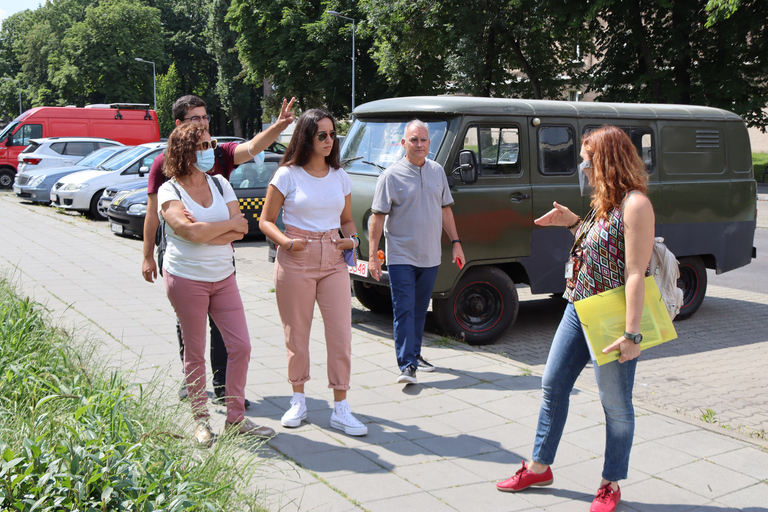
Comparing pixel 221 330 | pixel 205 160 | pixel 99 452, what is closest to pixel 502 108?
pixel 205 160

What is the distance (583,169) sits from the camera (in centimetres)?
374

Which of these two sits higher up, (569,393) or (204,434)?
(569,393)

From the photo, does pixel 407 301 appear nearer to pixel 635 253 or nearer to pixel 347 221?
pixel 347 221

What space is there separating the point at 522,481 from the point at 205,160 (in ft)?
7.94

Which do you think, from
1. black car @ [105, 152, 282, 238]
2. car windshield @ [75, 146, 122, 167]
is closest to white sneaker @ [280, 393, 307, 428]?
black car @ [105, 152, 282, 238]

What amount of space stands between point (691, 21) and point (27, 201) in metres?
21.4

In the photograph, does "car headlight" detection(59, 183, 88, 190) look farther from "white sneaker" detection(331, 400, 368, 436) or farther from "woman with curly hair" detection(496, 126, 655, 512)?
"woman with curly hair" detection(496, 126, 655, 512)

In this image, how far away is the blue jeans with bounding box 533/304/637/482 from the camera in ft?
11.7

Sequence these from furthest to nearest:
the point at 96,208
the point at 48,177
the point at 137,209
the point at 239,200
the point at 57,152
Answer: the point at 57,152 < the point at 48,177 < the point at 96,208 < the point at 137,209 < the point at 239,200

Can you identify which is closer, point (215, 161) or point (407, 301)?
point (215, 161)

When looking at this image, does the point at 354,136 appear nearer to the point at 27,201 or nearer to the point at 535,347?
the point at 535,347

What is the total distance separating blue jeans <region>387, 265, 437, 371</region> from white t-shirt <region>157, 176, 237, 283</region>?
176 centimetres

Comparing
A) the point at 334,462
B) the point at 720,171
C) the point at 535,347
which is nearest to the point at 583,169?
the point at 334,462

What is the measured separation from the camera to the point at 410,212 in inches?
225
